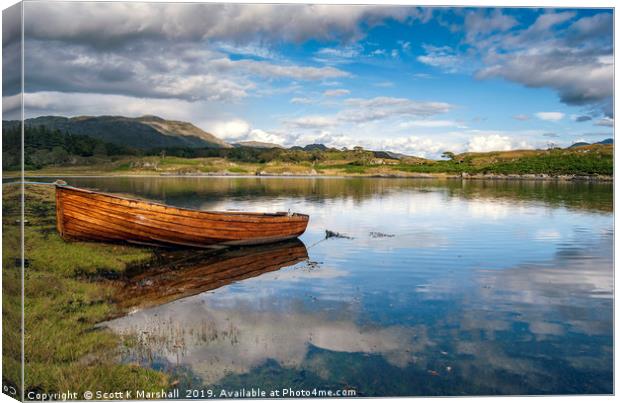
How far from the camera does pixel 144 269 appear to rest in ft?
51.9

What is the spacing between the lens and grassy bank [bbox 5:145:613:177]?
35912 millimetres

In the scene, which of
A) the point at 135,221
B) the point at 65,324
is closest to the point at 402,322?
the point at 65,324

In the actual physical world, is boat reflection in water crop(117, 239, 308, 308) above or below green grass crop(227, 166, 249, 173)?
below

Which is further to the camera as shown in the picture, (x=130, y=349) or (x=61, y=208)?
(x=61, y=208)

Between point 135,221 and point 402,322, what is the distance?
410 inches

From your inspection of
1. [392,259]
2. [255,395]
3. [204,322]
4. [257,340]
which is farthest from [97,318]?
[392,259]

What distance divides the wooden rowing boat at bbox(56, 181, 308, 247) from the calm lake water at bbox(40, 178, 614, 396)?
5.94 ft

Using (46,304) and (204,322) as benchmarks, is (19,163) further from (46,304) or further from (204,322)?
(204,322)

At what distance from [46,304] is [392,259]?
37.8 feet

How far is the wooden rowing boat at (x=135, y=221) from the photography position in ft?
55.7
